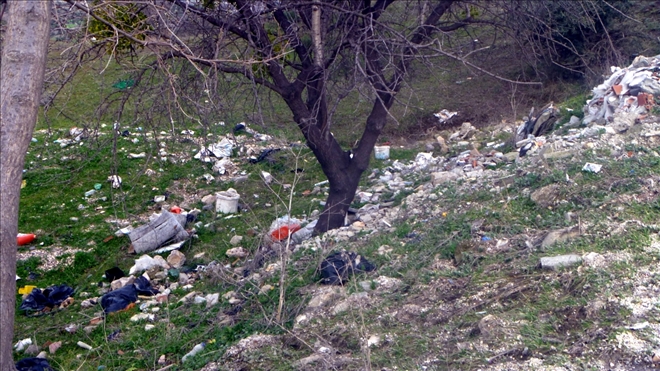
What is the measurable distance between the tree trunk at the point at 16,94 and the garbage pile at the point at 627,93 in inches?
232

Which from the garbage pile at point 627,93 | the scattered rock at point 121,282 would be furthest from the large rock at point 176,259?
the garbage pile at point 627,93

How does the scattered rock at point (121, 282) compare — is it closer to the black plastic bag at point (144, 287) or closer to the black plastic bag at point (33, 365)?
the black plastic bag at point (144, 287)

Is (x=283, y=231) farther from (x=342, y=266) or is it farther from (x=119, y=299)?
(x=119, y=299)

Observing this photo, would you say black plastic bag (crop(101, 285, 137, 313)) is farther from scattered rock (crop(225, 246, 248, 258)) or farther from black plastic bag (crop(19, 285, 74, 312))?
scattered rock (crop(225, 246, 248, 258))

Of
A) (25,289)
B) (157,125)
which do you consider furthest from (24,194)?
(157,125)

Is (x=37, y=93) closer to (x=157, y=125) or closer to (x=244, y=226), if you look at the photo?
(x=157, y=125)

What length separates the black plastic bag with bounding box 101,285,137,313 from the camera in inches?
211

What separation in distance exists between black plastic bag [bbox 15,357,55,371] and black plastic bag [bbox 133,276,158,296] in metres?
1.30

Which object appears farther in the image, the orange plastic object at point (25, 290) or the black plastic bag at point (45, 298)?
the orange plastic object at point (25, 290)

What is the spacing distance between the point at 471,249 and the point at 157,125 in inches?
121

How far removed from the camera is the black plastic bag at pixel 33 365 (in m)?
4.31

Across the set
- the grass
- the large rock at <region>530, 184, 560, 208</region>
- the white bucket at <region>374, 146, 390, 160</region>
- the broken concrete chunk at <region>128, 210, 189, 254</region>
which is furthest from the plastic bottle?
the white bucket at <region>374, 146, 390, 160</region>

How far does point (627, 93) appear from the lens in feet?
23.5

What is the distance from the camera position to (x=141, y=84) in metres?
5.54
